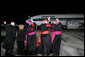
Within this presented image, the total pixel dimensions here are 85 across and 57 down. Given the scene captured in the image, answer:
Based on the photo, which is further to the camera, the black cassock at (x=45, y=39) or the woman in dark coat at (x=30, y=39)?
the woman in dark coat at (x=30, y=39)

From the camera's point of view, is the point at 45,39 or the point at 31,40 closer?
the point at 45,39

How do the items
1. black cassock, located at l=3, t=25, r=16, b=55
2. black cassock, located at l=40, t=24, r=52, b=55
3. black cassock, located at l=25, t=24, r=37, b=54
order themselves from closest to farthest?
black cassock, located at l=3, t=25, r=16, b=55, black cassock, located at l=40, t=24, r=52, b=55, black cassock, located at l=25, t=24, r=37, b=54

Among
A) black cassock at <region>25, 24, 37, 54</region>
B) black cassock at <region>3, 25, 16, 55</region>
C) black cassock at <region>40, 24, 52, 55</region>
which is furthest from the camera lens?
black cassock at <region>25, 24, 37, 54</region>

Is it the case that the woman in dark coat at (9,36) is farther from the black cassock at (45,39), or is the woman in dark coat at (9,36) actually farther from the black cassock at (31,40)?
the black cassock at (45,39)

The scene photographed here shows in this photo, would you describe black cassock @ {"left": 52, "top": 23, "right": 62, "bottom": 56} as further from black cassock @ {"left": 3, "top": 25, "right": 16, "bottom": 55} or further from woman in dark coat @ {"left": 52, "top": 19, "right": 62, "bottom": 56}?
black cassock @ {"left": 3, "top": 25, "right": 16, "bottom": 55}

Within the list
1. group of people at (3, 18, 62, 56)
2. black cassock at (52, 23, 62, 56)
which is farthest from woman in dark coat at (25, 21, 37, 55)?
black cassock at (52, 23, 62, 56)

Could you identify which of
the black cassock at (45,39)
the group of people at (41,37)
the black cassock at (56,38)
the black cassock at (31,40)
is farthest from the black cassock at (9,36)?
the black cassock at (56,38)

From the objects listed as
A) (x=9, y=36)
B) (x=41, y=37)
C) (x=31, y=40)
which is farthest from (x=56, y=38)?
(x=9, y=36)

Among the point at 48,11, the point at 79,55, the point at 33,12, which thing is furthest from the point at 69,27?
the point at 33,12

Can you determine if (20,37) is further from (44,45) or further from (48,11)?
(48,11)

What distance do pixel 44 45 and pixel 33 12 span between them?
35536 millimetres

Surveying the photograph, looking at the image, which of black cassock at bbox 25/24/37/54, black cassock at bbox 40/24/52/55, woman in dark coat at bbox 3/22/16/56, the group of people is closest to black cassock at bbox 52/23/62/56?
the group of people

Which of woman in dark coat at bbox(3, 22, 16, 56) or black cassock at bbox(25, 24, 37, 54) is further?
black cassock at bbox(25, 24, 37, 54)

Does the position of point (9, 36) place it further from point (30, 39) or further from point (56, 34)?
point (56, 34)
